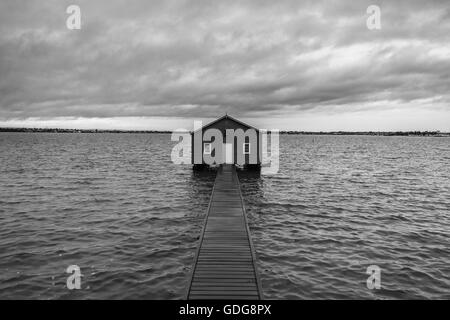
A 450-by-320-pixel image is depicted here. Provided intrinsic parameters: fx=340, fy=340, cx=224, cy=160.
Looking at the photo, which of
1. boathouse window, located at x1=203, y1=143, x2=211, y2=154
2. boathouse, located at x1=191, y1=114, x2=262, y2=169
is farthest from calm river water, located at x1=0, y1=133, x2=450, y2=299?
boathouse window, located at x1=203, y1=143, x2=211, y2=154

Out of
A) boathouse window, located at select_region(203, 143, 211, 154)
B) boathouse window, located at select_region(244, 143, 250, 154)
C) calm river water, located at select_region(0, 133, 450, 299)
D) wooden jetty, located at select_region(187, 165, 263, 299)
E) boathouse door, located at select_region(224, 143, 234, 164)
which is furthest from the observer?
boathouse window, located at select_region(203, 143, 211, 154)

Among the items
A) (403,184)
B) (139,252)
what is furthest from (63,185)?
(403,184)

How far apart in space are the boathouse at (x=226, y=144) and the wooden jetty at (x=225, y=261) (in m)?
16.4

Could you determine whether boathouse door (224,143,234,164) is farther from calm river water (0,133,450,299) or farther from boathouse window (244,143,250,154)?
calm river water (0,133,450,299)

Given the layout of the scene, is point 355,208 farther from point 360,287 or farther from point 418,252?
point 360,287

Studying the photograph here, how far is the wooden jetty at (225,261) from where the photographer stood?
30.2ft

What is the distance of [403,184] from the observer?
33.1 meters

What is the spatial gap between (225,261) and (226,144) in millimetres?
24344

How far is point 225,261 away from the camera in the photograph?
11.1 m

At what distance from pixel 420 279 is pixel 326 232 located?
5383 mm

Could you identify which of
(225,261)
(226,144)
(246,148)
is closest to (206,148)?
(226,144)

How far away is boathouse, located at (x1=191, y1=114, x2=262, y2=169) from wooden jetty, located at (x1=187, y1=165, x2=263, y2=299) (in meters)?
16.4

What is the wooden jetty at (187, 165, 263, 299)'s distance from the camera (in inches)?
362

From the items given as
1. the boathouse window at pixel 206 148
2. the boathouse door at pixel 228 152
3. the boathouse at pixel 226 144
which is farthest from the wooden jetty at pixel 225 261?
the boathouse window at pixel 206 148
